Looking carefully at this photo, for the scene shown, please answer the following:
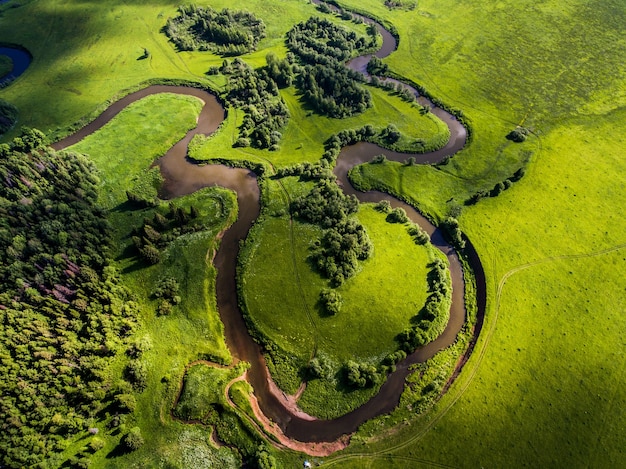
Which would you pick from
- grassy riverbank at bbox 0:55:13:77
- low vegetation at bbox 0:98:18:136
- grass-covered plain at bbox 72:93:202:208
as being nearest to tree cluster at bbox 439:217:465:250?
grass-covered plain at bbox 72:93:202:208

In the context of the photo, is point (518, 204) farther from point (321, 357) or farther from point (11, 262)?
point (11, 262)

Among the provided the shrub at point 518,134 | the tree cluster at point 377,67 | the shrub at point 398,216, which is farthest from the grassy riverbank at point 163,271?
the shrub at point 518,134

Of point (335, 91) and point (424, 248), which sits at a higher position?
point (335, 91)

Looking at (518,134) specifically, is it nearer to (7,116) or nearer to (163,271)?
(163,271)

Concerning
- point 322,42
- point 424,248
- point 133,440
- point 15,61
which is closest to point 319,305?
point 424,248

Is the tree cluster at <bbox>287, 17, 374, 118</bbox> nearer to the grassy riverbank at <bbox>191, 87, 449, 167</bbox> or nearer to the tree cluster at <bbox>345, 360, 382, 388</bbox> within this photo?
the grassy riverbank at <bbox>191, 87, 449, 167</bbox>

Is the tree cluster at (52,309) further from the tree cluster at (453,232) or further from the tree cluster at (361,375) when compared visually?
the tree cluster at (453,232)
